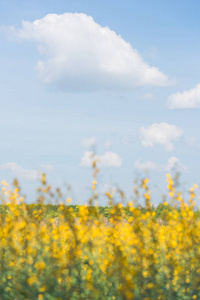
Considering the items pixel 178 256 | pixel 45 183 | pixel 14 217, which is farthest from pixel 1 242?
pixel 178 256

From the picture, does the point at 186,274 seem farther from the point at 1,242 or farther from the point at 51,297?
the point at 1,242

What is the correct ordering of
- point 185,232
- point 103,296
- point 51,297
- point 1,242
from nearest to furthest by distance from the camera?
point 51,297, point 103,296, point 185,232, point 1,242

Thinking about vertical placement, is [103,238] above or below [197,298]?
above

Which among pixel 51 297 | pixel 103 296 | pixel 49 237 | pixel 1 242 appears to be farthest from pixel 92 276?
pixel 1 242

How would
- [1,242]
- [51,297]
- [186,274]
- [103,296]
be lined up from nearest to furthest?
[51,297]
[103,296]
[186,274]
[1,242]

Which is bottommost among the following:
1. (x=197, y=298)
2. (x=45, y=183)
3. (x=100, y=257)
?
(x=197, y=298)

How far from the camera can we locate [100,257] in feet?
18.7

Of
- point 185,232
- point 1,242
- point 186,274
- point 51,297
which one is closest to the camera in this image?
point 51,297

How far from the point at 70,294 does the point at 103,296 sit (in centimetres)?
42

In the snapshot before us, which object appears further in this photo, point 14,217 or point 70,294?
point 14,217

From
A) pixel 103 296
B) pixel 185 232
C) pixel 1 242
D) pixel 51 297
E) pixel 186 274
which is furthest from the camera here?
pixel 1 242

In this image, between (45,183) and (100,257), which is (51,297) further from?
(45,183)

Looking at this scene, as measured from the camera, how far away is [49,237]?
5918 mm

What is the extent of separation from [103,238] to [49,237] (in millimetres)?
909
